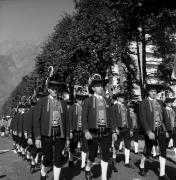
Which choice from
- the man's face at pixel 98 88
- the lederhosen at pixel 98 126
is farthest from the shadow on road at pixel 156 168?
the man's face at pixel 98 88

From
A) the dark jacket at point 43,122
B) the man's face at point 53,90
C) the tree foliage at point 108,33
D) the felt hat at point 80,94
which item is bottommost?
the dark jacket at point 43,122

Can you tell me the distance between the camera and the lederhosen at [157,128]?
8698 millimetres

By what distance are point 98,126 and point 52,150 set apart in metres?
1.17

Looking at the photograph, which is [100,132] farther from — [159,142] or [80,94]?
[80,94]

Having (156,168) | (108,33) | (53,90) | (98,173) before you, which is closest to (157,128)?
(156,168)

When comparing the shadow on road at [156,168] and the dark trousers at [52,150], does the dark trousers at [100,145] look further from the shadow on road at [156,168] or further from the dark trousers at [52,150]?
the shadow on road at [156,168]

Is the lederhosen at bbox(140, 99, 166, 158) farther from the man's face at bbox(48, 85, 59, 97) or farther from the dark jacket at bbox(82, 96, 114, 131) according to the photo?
the man's face at bbox(48, 85, 59, 97)

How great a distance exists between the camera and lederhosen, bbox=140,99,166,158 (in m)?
8.70

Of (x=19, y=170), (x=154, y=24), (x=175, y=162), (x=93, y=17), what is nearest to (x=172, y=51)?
(x=154, y=24)

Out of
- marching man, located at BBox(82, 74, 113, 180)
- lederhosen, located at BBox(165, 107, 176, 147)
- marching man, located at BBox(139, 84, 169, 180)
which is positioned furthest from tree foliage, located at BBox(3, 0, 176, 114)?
marching man, located at BBox(82, 74, 113, 180)

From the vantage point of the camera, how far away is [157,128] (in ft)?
28.7

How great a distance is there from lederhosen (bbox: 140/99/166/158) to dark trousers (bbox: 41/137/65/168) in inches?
93.2

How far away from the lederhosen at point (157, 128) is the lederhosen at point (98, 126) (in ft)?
4.05

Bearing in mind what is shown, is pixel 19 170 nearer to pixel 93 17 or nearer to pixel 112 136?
pixel 112 136
